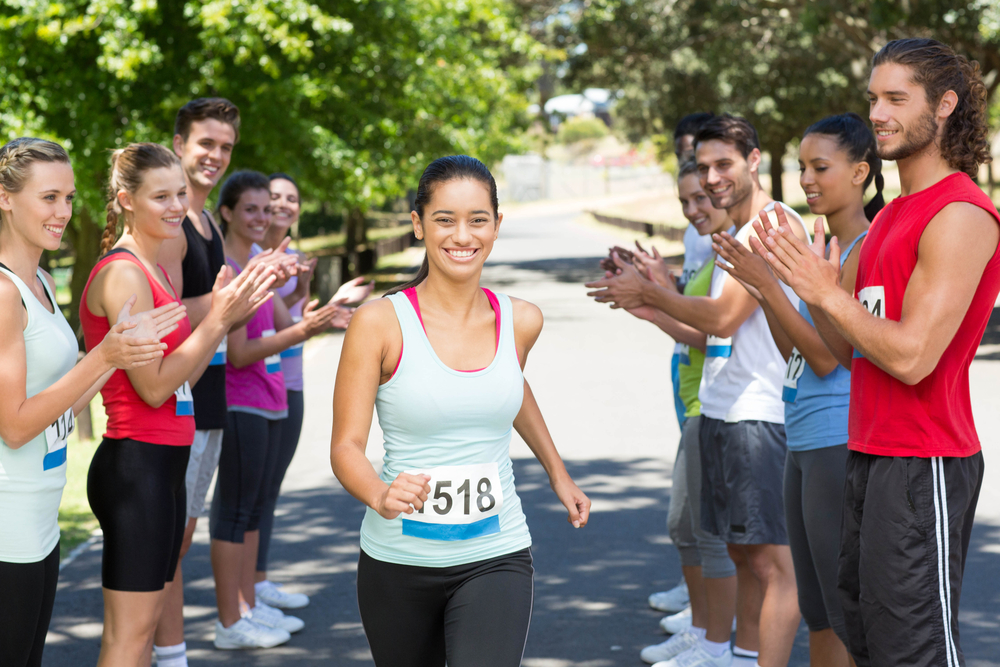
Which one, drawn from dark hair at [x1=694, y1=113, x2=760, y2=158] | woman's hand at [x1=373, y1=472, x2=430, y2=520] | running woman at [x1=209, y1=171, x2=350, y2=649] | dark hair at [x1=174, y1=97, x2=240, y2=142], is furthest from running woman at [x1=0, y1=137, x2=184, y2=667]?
dark hair at [x1=694, y1=113, x2=760, y2=158]

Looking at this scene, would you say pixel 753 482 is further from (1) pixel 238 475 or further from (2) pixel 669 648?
(1) pixel 238 475

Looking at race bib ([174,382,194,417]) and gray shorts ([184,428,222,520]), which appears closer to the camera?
race bib ([174,382,194,417])

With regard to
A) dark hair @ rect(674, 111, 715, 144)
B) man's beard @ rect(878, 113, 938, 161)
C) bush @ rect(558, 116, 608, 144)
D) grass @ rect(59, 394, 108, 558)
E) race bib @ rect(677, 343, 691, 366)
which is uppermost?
bush @ rect(558, 116, 608, 144)

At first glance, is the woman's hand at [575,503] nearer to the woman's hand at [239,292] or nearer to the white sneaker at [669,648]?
the woman's hand at [239,292]

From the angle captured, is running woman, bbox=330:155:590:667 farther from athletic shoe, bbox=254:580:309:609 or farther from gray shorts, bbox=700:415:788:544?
athletic shoe, bbox=254:580:309:609

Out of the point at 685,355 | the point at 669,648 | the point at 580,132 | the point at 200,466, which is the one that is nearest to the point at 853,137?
the point at 685,355

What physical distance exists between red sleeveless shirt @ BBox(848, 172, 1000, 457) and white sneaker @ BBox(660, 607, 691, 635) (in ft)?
7.98

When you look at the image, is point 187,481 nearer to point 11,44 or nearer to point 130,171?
point 130,171

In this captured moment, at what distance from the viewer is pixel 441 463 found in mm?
2887

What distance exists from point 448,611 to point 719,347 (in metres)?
2.01

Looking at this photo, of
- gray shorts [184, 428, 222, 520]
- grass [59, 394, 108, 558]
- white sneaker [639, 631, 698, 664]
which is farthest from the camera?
grass [59, 394, 108, 558]

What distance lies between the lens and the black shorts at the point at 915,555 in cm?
274

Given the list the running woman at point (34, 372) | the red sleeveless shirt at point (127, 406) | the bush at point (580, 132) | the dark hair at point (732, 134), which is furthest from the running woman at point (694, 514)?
the bush at point (580, 132)

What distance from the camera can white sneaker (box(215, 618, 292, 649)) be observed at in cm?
489
